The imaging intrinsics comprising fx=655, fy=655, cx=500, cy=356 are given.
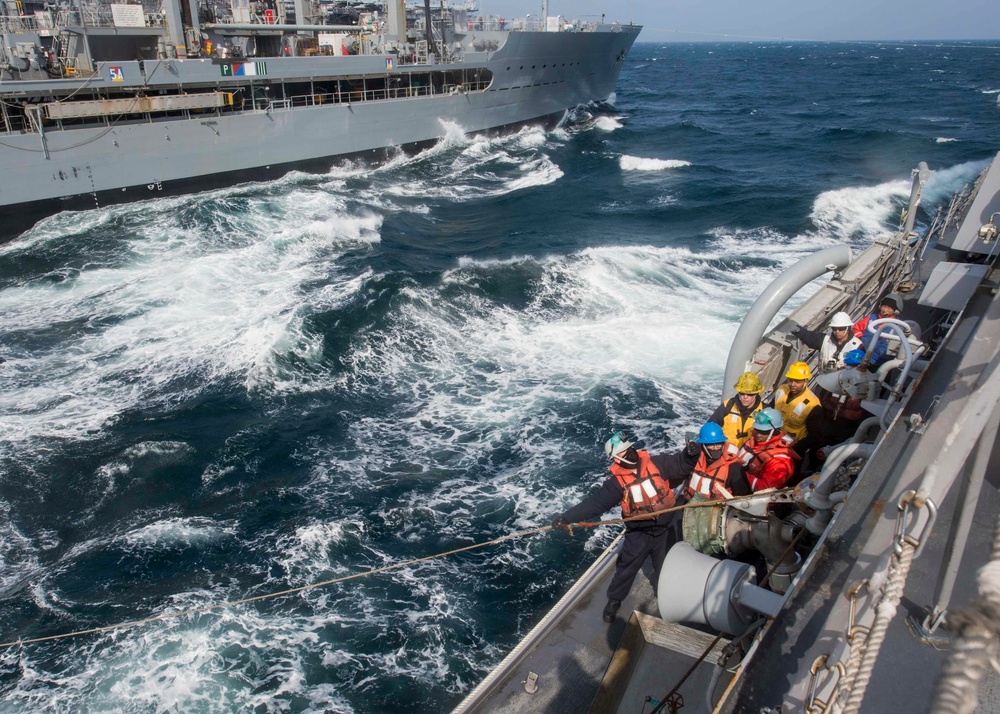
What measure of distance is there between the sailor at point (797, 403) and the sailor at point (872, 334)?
0.73 meters

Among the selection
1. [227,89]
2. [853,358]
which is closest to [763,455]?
[853,358]

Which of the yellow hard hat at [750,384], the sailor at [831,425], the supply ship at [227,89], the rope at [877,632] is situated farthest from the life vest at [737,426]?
the supply ship at [227,89]

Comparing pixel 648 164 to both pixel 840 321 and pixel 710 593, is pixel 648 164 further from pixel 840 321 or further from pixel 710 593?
pixel 710 593

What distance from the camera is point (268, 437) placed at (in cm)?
1112

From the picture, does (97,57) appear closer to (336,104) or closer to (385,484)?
(336,104)

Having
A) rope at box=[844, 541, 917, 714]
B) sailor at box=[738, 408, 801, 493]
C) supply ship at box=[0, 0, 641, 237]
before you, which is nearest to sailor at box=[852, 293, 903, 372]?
sailor at box=[738, 408, 801, 493]

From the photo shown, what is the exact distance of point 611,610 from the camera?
5125mm

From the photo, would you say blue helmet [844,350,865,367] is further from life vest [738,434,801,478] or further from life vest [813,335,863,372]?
life vest [738,434,801,478]

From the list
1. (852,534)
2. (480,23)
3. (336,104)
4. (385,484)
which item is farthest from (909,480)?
(480,23)

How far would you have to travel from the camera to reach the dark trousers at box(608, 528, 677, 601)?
5.14 metres

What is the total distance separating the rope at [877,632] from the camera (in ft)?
6.15

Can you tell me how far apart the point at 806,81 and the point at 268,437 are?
259 feet

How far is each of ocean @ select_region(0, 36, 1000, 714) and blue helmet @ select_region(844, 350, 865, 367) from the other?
13.4 ft

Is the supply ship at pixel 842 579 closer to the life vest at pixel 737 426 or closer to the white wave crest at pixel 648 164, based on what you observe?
the life vest at pixel 737 426
